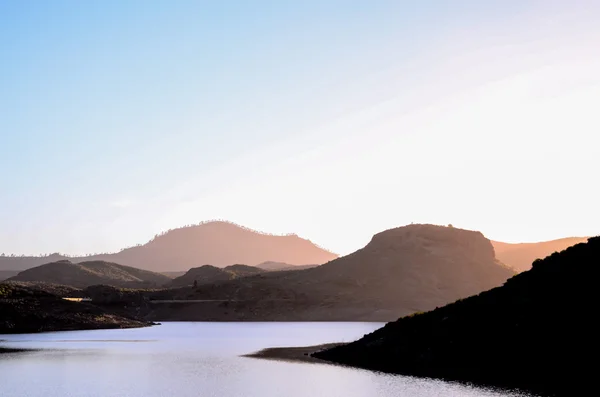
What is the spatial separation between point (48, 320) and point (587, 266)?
13788 centimetres

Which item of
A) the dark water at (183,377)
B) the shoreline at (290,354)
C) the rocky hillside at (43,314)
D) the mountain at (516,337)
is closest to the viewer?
the dark water at (183,377)

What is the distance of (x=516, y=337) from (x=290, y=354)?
3834 cm

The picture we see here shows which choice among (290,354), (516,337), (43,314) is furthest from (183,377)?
(43,314)

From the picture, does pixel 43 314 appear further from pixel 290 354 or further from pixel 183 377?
pixel 183 377

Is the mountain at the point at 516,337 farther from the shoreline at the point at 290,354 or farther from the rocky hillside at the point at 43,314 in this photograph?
the rocky hillside at the point at 43,314

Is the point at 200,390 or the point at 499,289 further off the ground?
the point at 499,289

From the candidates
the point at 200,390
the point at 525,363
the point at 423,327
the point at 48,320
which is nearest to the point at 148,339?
the point at 48,320

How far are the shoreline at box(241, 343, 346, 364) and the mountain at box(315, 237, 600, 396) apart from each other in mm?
3583

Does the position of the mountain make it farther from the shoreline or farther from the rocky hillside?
the rocky hillside

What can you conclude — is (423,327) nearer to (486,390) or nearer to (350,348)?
(350,348)

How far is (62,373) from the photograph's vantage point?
79500 millimetres

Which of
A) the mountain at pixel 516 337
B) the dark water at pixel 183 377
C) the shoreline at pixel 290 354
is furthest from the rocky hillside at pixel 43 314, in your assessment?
the mountain at pixel 516 337

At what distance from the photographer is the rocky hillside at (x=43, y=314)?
552 ft

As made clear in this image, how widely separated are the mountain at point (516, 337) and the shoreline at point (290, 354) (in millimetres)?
3583
